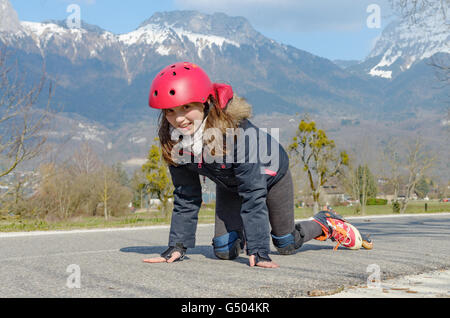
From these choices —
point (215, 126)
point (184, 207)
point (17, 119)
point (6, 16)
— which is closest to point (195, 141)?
point (215, 126)

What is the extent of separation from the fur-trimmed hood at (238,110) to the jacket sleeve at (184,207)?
2.29ft

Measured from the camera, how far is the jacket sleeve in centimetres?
430

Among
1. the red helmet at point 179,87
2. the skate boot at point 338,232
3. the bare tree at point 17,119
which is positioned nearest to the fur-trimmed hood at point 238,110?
the red helmet at point 179,87

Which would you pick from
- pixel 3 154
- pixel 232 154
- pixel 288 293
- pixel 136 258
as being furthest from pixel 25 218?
pixel 288 293

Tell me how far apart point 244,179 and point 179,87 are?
0.88 m

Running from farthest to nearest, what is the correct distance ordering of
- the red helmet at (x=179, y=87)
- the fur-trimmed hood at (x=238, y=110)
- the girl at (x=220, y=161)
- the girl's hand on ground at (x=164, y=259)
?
1. the girl's hand on ground at (x=164, y=259)
2. the fur-trimmed hood at (x=238, y=110)
3. the girl at (x=220, y=161)
4. the red helmet at (x=179, y=87)

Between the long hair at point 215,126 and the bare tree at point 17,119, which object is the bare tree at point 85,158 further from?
the long hair at point 215,126

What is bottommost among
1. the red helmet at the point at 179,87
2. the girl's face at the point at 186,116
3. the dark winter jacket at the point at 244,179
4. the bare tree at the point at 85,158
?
the dark winter jacket at the point at 244,179

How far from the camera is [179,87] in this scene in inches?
142

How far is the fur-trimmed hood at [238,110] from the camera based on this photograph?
154 inches

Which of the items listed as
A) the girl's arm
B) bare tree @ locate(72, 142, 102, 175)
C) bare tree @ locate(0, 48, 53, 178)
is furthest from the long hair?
bare tree @ locate(72, 142, 102, 175)

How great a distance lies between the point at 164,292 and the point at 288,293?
0.70m

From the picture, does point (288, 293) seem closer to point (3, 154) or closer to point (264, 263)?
point (264, 263)

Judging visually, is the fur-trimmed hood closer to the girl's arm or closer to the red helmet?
the red helmet
